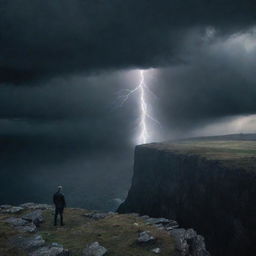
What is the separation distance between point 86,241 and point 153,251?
17.3 feet

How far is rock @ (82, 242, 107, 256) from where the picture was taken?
799 inches

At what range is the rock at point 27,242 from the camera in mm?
20391

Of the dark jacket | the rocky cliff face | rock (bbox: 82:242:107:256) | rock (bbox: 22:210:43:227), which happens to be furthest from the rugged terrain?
the rocky cliff face

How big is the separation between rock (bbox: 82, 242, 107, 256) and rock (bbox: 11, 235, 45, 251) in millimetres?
3228

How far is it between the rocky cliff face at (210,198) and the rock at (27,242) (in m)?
39.8

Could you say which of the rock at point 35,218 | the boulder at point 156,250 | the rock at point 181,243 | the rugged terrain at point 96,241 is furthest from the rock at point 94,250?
the rock at point 35,218

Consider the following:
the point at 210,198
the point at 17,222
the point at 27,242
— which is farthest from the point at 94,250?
the point at 210,198

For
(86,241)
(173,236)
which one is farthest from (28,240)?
(173,236)

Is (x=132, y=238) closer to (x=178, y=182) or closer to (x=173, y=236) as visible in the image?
(x=173, y=236)

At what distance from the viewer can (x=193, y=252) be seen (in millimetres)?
23062

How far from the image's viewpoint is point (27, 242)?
21.0 meters

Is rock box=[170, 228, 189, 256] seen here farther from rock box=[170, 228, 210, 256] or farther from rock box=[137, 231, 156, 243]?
rock box=[137, 231, 156, 243]

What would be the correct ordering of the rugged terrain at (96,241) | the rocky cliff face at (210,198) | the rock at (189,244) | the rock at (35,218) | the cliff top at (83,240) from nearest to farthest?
the cliff top at (83,240) < the rugged terrain at (96,241) < the rock at (189,244) < the rock at (35,218) < the rocky cliff face at (210,198)

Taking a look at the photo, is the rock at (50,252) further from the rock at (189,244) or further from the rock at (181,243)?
the rock at (189,244)
